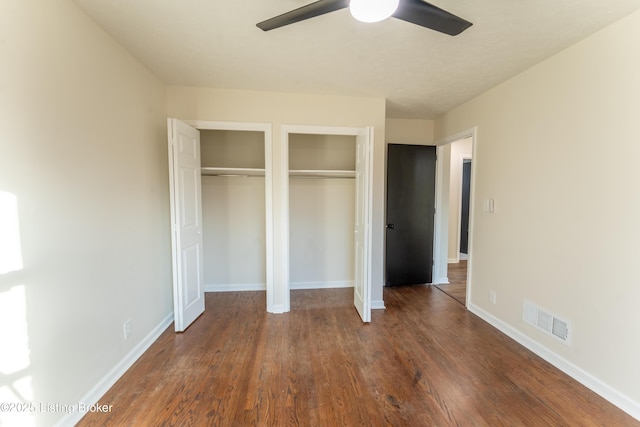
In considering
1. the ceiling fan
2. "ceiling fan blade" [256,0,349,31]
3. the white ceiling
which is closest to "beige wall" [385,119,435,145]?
the white ceiling

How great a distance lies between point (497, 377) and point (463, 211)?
470 centimetres

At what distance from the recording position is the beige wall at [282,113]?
281cm

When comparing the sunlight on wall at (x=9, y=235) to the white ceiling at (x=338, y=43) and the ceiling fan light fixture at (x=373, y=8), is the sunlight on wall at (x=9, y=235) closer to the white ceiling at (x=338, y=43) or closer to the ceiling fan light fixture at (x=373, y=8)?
the white ceiling at (x=338, y=43)

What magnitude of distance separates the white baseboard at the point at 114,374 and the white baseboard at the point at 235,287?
1051 mm

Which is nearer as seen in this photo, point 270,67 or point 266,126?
point 270,67

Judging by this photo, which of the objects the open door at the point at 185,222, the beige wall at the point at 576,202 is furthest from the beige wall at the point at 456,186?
the open door at the point at 185,222

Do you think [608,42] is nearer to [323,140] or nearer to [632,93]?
[632,93]

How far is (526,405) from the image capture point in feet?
5.62

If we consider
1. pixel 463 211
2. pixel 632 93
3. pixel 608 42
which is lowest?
pixel 463 211

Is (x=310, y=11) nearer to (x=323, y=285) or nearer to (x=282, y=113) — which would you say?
(x=282, y=113)

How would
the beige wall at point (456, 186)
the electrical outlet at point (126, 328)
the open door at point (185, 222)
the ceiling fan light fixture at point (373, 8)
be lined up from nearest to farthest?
the ceiling fan light fixture at point (373, 8)
the electrical outlet at point (126, 328)
the open door at point (185, 222)
the beige wall at point (456, 186)

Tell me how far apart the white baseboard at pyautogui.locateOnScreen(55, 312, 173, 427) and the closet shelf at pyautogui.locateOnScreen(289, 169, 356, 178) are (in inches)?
87.6

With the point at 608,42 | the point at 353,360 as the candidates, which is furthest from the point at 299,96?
the point at 353,360

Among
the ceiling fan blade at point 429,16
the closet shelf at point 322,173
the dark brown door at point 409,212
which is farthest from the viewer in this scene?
the dark brown door at point 409,212
